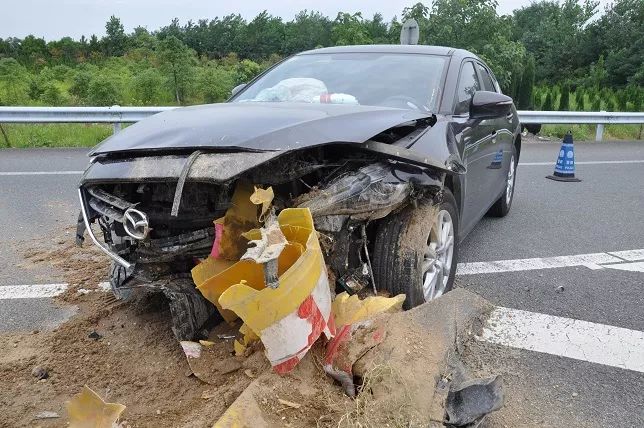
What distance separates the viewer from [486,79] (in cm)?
506

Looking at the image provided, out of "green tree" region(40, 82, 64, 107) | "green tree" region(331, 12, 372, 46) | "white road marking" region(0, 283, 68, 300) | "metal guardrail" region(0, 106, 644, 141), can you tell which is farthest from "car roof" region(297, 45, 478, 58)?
"green tree" region(40, 82, 64, 107)

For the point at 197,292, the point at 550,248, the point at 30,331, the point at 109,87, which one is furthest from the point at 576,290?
the point at 109,87

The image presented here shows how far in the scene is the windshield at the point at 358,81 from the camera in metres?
3.60

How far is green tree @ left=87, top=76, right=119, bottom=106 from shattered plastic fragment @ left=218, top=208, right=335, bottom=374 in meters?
17.1

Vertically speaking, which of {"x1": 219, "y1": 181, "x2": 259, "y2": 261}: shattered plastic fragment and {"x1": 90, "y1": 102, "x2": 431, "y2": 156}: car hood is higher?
{"x1": 90, "y1": 102, "x2": 431, "y2": 156}: car hood

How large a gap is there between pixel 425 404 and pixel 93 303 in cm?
215

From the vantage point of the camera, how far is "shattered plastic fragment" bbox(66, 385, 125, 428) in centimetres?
187

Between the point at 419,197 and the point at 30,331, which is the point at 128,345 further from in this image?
the point at 419,197

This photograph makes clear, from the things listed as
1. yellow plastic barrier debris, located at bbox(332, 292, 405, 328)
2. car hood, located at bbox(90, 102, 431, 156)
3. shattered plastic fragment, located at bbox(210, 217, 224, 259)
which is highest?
car hood, located at bbox(90, 102, 431, 156)

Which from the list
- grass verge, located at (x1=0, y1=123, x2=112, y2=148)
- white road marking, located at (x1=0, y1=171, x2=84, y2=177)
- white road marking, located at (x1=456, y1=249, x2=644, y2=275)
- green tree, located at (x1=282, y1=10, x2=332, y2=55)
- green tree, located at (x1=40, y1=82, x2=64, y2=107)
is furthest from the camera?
green tree, located at (x1=282, y1=10, x2=332, y2=55)

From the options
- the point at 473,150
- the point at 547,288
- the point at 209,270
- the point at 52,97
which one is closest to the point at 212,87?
the point at 52,97

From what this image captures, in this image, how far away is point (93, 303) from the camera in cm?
336

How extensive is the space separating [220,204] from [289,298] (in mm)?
620

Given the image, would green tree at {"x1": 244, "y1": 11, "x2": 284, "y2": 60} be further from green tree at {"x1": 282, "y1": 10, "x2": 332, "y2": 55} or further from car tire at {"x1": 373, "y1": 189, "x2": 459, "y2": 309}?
car tire at {"x1": 373, "y1": 189, "x2": 459, "y2": 309}
